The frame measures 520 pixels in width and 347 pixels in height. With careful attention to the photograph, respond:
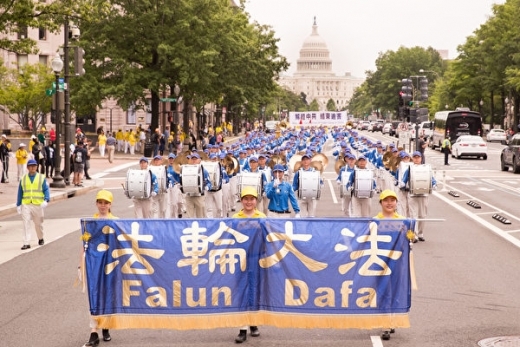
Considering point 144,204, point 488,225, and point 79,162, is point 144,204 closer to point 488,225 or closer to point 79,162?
point 488,225

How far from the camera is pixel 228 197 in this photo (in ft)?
76.3

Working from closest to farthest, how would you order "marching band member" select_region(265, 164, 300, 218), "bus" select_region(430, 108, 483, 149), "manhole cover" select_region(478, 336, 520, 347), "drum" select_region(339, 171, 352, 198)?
"manhole cover" select_region(478, 336, 520, 347), "marching band member" select_region(265, 164, 300, 218), "drum" select_region(339, 171, 352, 198), "bus" select_region(430, 108, 483, 149)

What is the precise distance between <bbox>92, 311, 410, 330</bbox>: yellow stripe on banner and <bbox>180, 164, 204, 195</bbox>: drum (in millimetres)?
9544

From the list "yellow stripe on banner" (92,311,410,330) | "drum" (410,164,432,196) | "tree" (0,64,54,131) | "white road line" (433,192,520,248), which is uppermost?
"tree" (0,64,54,131)

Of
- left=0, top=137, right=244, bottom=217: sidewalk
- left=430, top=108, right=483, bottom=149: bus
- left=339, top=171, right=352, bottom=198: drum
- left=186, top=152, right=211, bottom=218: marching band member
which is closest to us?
left=186, top=152, right=211, bottom=218: marching band member

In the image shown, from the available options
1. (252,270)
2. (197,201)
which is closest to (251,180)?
(197,201)

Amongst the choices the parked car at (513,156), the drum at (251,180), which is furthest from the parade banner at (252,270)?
the parked car at (513,156)

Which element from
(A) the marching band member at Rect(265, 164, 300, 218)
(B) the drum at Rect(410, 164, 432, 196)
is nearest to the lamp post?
(B) the drum at Rect(410, 164, 432, 196)

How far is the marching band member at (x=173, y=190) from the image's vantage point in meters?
20.3

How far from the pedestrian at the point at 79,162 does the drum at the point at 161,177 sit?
45.9ft

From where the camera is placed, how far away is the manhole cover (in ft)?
32.1

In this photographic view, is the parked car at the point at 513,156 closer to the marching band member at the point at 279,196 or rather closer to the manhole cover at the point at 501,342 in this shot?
the marching band member at the point at 279,196

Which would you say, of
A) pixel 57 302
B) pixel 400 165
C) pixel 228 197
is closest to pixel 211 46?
pixel 228 197

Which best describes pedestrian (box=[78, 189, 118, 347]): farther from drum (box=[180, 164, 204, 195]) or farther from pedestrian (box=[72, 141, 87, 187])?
pedestrian (box=[72, 141, 87, 187])
